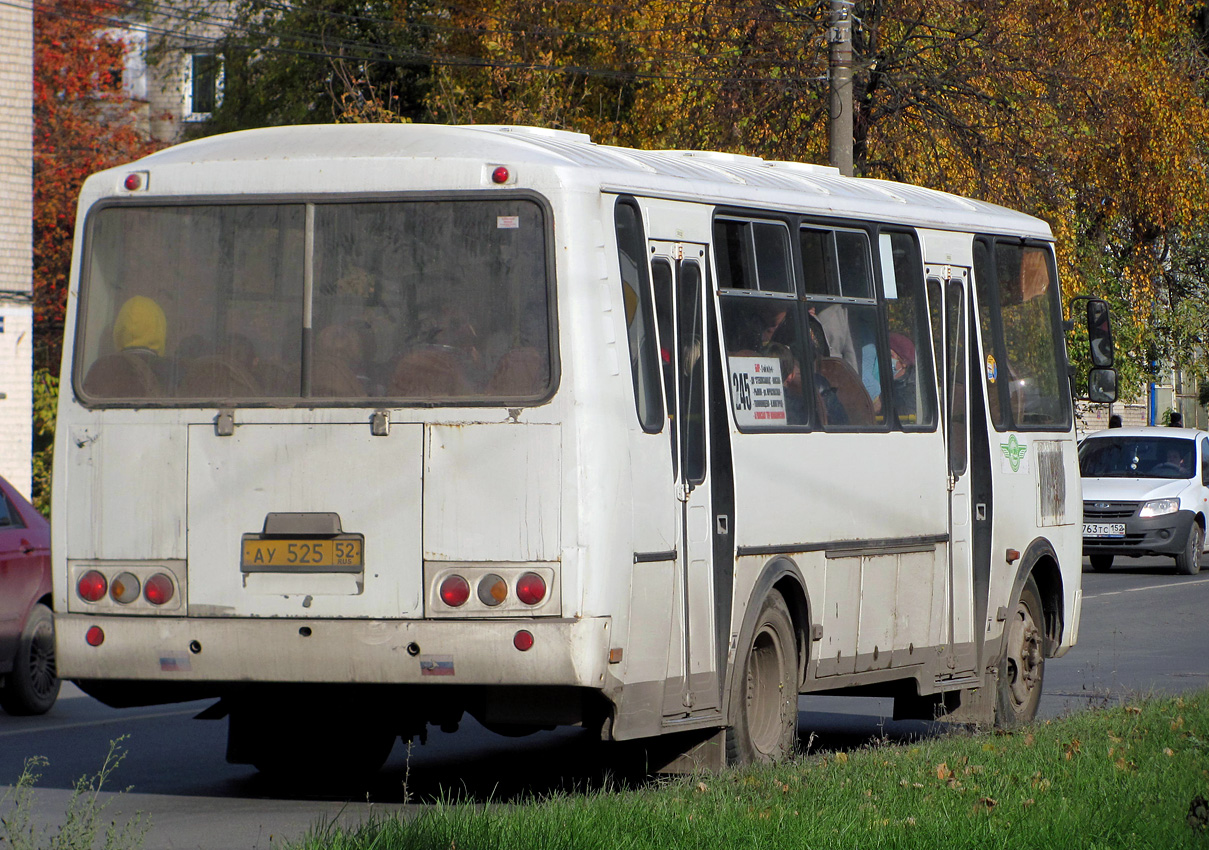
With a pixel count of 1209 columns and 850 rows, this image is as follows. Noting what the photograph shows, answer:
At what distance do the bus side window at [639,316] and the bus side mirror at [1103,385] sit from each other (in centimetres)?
466

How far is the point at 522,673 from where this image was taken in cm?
820

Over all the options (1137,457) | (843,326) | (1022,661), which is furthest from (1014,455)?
(1137,457)

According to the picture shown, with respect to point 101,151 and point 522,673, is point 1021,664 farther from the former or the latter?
point 101,151

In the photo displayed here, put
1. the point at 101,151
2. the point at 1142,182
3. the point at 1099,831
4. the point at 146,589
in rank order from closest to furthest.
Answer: the point at 1099,831 → the point at 146,589 → the point at 1142,182 → the point at 101,151

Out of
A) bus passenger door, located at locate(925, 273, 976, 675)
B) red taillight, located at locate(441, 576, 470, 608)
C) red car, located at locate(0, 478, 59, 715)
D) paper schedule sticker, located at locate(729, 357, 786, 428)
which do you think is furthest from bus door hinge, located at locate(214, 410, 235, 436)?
red car, located at locate(0, 478, 59, 715)

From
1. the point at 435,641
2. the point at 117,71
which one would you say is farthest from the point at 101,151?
the point at 435,641

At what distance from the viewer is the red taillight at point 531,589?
→ 822 cm

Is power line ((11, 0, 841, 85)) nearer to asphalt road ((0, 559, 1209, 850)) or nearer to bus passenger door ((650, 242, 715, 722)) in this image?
asphalt road ((0, 559, 1209, 850))

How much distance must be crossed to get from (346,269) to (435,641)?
164 cm

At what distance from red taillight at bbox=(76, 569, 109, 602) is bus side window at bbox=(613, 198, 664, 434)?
7.72ft

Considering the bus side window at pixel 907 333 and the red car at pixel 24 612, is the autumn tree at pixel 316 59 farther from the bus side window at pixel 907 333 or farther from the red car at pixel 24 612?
the bus side window at pixel 907 333

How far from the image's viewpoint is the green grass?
23.0 ft

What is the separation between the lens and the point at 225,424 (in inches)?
345

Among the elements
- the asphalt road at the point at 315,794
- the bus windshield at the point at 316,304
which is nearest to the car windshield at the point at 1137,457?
the asphalt road at the point at 315,794
